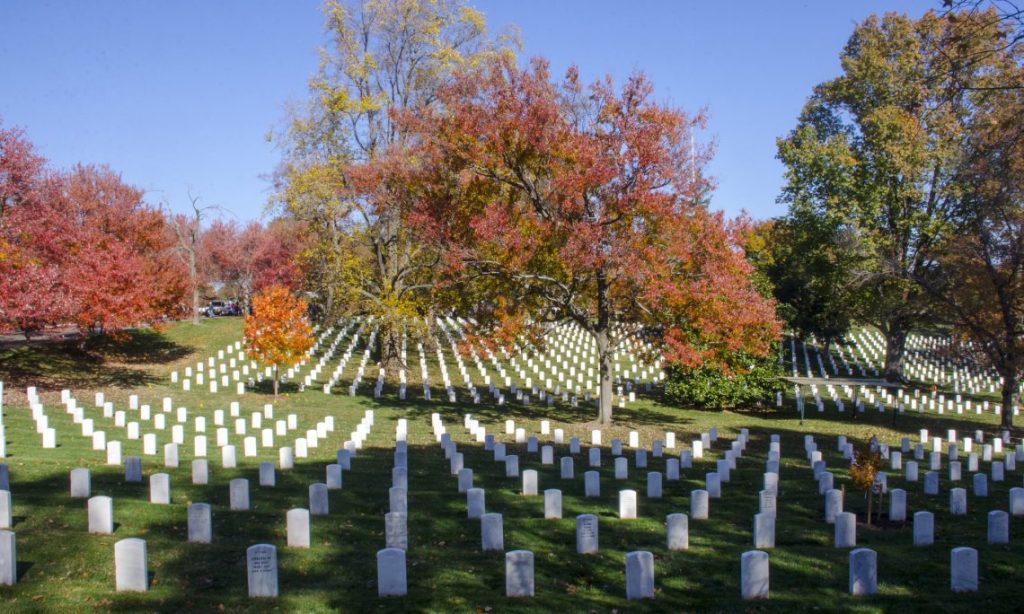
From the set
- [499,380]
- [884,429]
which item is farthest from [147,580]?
[499,380]

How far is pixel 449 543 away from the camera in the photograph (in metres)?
10.4

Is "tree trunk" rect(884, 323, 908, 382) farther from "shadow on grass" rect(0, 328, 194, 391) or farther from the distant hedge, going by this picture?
"shadow on grass" rect(0, 328, 194, 391)

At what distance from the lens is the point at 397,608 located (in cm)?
779

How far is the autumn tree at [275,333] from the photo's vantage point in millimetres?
27516

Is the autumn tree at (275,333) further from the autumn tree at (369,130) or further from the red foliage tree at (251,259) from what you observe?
the red foliage tree at (251,259)

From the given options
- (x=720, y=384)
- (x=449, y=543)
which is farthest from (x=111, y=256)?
(x=449, y=543)

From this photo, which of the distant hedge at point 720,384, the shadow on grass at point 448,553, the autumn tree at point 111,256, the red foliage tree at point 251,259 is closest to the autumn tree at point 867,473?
the shadow on grass at point 448,553

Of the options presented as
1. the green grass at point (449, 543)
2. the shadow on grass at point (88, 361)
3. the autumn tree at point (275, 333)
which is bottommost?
the green grass at point (449, 543)

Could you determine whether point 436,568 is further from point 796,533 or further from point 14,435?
point 14,435

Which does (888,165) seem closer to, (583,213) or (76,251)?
(583,213)

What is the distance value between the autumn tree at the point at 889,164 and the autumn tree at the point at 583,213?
13179 mm

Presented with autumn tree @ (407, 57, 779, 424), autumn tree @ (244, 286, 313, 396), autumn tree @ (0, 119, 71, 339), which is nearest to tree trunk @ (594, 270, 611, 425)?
autumn tree @ (407, 57, 779, 424)

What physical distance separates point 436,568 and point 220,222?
65.2 meters

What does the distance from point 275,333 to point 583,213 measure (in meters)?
11.8
